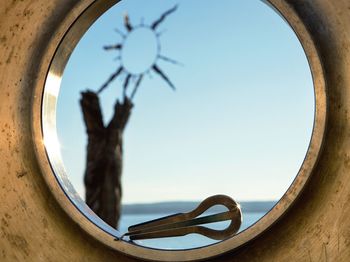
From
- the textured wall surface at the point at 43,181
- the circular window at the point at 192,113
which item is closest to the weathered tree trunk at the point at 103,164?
the circular window at the point at 192,113

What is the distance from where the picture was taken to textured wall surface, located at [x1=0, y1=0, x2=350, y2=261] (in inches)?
23.4

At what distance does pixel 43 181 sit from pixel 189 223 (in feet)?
0.65

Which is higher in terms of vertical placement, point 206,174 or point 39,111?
point 206,174

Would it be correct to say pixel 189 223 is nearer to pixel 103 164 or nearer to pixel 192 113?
pixel 103 164

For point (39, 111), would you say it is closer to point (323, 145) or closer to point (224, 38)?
point (323, 145)

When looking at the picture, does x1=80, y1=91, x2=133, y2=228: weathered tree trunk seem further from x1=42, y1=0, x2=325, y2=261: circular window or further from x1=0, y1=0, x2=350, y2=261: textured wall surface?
x1=0, y1=0, x2=350, y2=261: textured wall surface

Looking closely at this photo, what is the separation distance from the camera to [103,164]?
345cm

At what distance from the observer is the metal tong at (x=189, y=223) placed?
0.69m

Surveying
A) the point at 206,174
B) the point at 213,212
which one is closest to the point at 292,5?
the point at 213,212

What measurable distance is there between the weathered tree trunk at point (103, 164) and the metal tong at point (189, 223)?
2666mm

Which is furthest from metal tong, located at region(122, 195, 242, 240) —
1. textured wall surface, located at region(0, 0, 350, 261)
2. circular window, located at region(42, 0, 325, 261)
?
circular window, located at region(42, 0, 325, 261)

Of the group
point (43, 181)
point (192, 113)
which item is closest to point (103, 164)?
point (43, 181)

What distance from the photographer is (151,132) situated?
10539mm

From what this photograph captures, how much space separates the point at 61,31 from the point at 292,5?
301 mm
